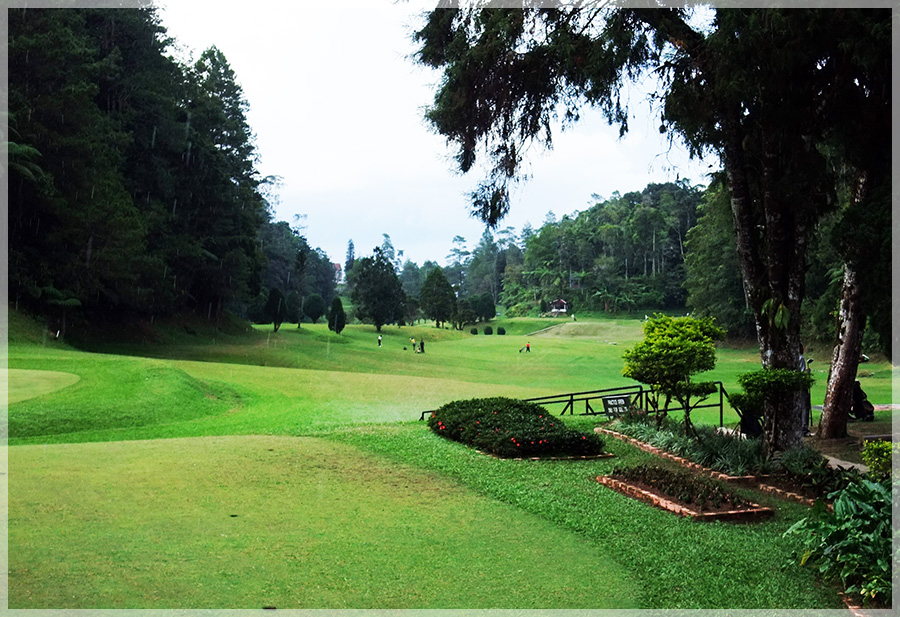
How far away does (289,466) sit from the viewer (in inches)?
400

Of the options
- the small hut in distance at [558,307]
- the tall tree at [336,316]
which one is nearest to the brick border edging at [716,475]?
the tall tree at [336,316]

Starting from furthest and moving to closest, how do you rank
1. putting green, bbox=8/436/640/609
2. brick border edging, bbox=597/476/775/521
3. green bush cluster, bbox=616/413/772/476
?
green bush cluster, bbox=616/413/772/476 < brick border edging, bbox=597/476/775/521 < putting green, bbox=8/436/640/609

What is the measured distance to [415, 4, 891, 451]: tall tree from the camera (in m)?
9.45

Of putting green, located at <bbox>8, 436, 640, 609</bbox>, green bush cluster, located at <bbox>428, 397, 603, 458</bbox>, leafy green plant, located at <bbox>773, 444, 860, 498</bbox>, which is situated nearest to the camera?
putting green, located at <bbox>8, 436, 640, 609</bbox>

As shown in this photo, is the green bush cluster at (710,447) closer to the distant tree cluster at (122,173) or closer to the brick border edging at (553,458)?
the brick border edging at (553,458)

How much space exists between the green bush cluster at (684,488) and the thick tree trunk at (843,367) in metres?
6.14

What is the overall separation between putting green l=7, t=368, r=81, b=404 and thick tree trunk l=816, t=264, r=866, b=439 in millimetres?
15918

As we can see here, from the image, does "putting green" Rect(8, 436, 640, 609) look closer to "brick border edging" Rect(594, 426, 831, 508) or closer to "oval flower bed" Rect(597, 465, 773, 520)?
"oval flower bed" Rect(597, 465, 773, 520)

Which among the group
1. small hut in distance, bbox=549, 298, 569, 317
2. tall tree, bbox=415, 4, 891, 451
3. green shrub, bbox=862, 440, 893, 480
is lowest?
green shrub, bbox=862, 440, 893, 480

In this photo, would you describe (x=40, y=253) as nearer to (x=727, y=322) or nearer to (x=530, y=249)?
(x=727, y=322)

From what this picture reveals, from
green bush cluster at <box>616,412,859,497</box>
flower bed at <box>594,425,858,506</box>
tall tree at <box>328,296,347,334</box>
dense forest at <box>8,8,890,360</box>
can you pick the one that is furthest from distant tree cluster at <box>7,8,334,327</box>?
flower bed at <box>594,425,858,506</box>

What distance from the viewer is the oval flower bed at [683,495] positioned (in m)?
7.82

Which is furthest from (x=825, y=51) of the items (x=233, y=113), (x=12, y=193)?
(x=233, y=113)

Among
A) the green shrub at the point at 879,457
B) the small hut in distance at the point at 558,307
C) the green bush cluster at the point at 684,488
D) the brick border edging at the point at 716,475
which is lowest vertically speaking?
the brick border edging at the point at 716,475
